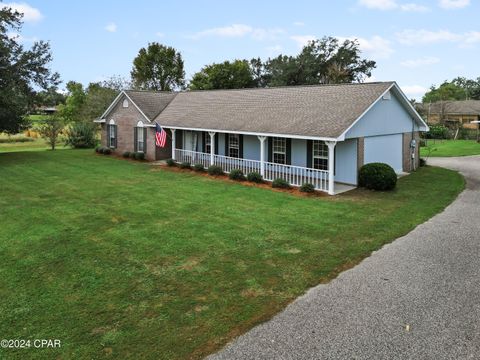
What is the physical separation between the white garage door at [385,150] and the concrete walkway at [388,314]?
937cm

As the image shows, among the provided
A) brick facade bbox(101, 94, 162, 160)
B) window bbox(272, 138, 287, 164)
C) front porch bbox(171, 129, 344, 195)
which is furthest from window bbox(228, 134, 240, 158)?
brick facade bbox(101, 94, 162, 160)

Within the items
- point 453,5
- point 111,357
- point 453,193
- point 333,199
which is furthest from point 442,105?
point 111,357

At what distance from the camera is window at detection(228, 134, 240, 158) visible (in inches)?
888

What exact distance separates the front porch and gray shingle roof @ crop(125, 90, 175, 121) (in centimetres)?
345

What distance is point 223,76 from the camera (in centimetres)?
5584

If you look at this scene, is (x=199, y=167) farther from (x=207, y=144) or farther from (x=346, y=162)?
(x=346, y=162)

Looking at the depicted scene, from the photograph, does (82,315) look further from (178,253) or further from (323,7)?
(323,7)

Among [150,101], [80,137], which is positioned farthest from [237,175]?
[80,137]

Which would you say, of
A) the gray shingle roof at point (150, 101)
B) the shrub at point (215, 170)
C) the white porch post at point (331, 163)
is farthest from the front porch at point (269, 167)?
the gray shingle roof at point (150, 101)

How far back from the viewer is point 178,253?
31.7ft

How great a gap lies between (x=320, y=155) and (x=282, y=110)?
3609 mm

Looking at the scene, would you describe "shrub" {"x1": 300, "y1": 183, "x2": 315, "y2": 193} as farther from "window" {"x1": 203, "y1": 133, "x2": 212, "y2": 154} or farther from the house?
"window" {"x1": 203, "y1": 133, "x2": 212, "y2": 154}

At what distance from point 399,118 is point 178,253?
1593 centimetres

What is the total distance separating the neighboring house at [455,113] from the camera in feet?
185
